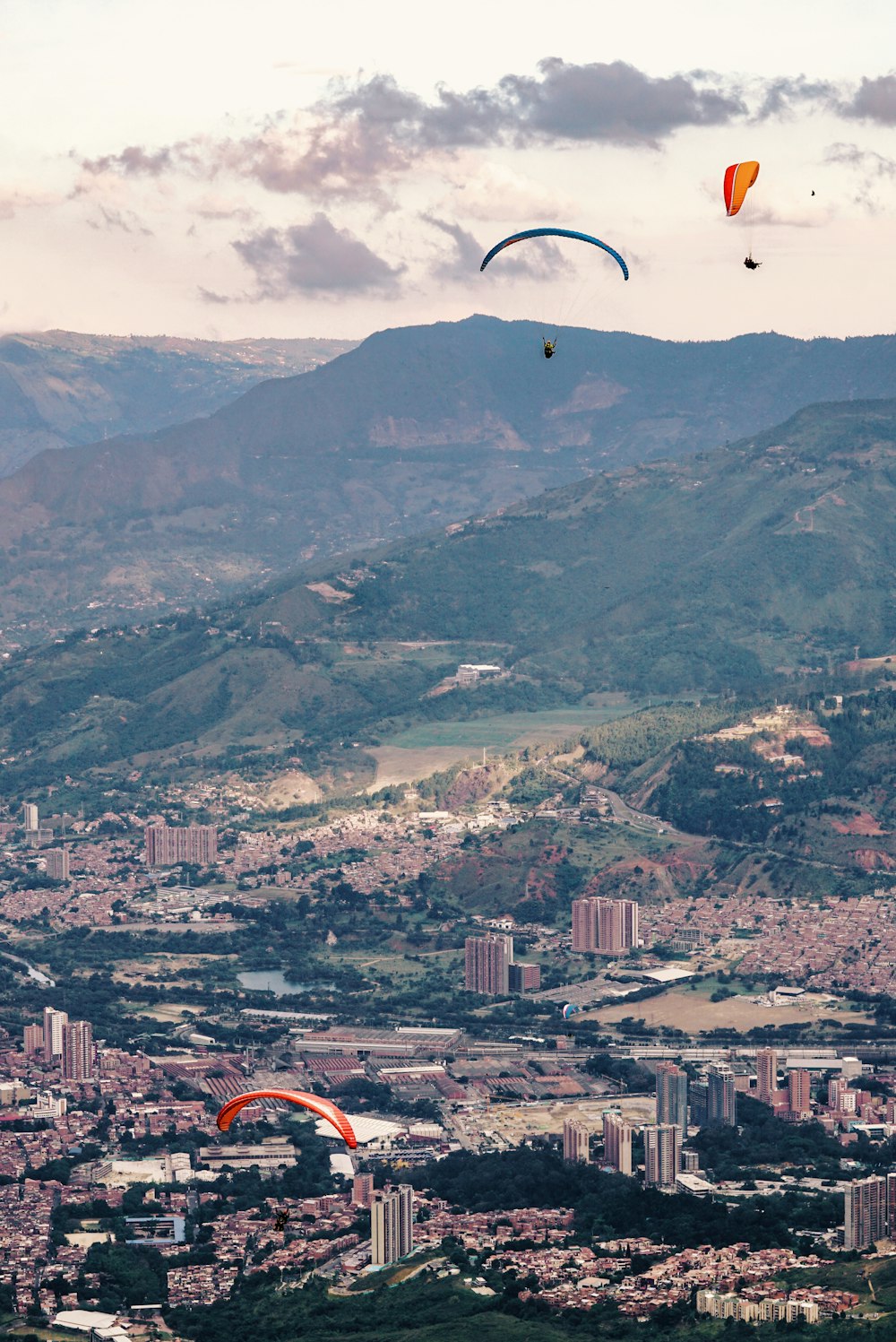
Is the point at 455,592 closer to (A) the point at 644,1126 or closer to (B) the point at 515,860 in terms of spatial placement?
(B) the point at 515,860

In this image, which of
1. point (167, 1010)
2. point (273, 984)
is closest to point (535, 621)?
point (273, 984)

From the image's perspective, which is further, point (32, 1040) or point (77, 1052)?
point (32, 1040)

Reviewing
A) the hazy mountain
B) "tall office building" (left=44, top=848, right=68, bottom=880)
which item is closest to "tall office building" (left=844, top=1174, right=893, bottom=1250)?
"tall office building" (left=44, top=848, right=68, bottom=880)

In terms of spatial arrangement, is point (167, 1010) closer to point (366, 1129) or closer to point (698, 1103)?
point (366, 1129)

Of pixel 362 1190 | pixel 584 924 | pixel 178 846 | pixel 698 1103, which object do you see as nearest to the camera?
pixel 362 1190

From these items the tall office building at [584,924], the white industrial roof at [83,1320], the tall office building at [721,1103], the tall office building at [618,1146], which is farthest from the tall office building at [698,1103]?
A: the tall office building at [584,924]

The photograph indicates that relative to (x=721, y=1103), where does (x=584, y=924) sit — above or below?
above

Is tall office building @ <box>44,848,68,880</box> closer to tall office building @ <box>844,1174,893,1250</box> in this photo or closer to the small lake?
the small lake
